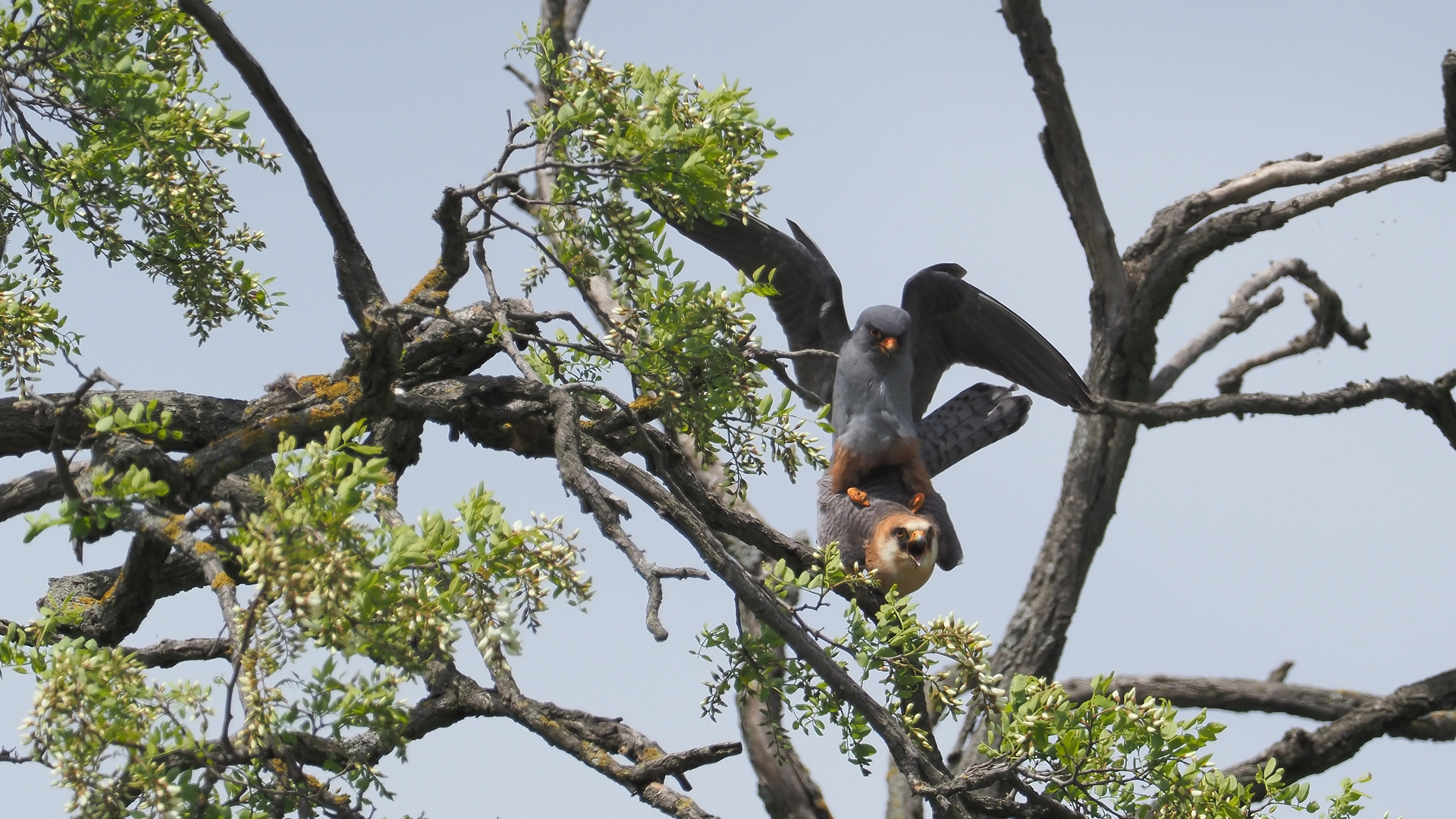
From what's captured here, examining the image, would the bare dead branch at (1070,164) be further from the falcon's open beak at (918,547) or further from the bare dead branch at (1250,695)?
the falcon's open beak at (918,547)

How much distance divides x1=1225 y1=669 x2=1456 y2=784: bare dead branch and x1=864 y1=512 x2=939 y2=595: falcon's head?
8.43 ft

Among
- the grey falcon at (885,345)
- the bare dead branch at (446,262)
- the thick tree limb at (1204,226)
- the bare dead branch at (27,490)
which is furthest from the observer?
the thick tree limb at (1204,226)

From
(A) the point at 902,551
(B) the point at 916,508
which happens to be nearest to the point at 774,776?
(B) the point at 916,508

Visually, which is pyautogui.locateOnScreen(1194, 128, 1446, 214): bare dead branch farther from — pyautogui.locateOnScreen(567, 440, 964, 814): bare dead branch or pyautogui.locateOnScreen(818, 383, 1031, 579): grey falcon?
pyautogui.locateOnScreen(567, 440, 964, 814): bare dead branch

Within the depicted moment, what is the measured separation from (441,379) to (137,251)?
3.41 ft

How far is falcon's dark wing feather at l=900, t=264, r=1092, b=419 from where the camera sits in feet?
17.1

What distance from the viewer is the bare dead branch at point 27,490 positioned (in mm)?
3408

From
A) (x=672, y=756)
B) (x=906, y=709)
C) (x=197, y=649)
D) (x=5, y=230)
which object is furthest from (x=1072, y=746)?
(x=5, y=230)

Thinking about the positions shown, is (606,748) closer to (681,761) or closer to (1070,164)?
(681,761)

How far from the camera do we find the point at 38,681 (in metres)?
2.14

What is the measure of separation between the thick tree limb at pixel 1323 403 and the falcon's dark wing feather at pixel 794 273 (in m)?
1.46

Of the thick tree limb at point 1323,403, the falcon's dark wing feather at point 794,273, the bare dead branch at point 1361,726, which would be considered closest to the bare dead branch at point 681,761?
the falcon's dark wing feather at point 794,273

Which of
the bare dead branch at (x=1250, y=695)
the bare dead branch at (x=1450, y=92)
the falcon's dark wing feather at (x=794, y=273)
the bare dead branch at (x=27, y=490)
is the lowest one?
the bare dead branch at (x=1250, y=695)

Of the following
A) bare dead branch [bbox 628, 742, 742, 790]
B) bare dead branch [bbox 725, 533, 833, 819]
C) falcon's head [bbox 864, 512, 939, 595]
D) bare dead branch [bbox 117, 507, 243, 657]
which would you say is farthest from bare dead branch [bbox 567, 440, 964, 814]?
bare dead branch [bbox 725, 533, 833, 819]
